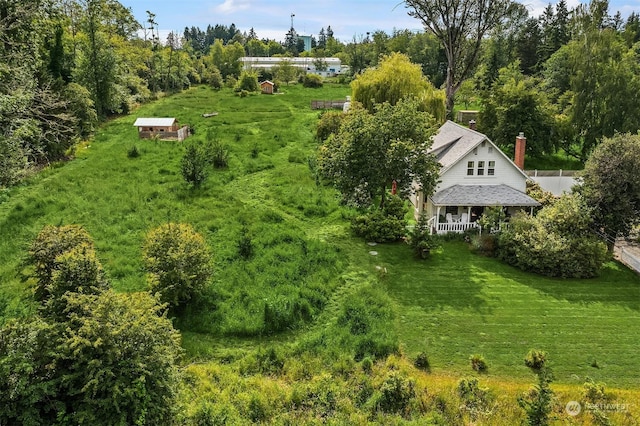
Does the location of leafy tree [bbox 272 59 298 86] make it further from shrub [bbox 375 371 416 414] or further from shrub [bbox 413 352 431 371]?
shrub [bbox 375 371 416 414]

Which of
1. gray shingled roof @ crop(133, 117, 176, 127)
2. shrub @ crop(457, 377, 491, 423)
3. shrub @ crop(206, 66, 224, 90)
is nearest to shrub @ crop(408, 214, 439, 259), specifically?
shrub @ crop(457, 377, 491, 423)

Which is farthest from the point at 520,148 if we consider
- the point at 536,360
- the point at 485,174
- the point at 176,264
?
the point at 176,264

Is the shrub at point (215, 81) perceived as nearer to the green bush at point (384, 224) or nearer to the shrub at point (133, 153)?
the shrub at point (133, 153)

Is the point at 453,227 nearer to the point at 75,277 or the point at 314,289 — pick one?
the point at 314,289

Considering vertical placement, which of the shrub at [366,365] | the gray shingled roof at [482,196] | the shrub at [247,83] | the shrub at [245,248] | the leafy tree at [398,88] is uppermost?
the shrub at [247,83]

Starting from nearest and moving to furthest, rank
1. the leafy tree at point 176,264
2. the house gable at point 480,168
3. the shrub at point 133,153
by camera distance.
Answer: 1. the leafy tree at point 176,264
2. the house gable at point 480,168
3. the shrub at point 133,153

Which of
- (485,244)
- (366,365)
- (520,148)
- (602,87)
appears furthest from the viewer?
(602,87)

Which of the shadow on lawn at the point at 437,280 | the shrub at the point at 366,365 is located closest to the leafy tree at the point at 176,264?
the shrub at the point at 366,365
